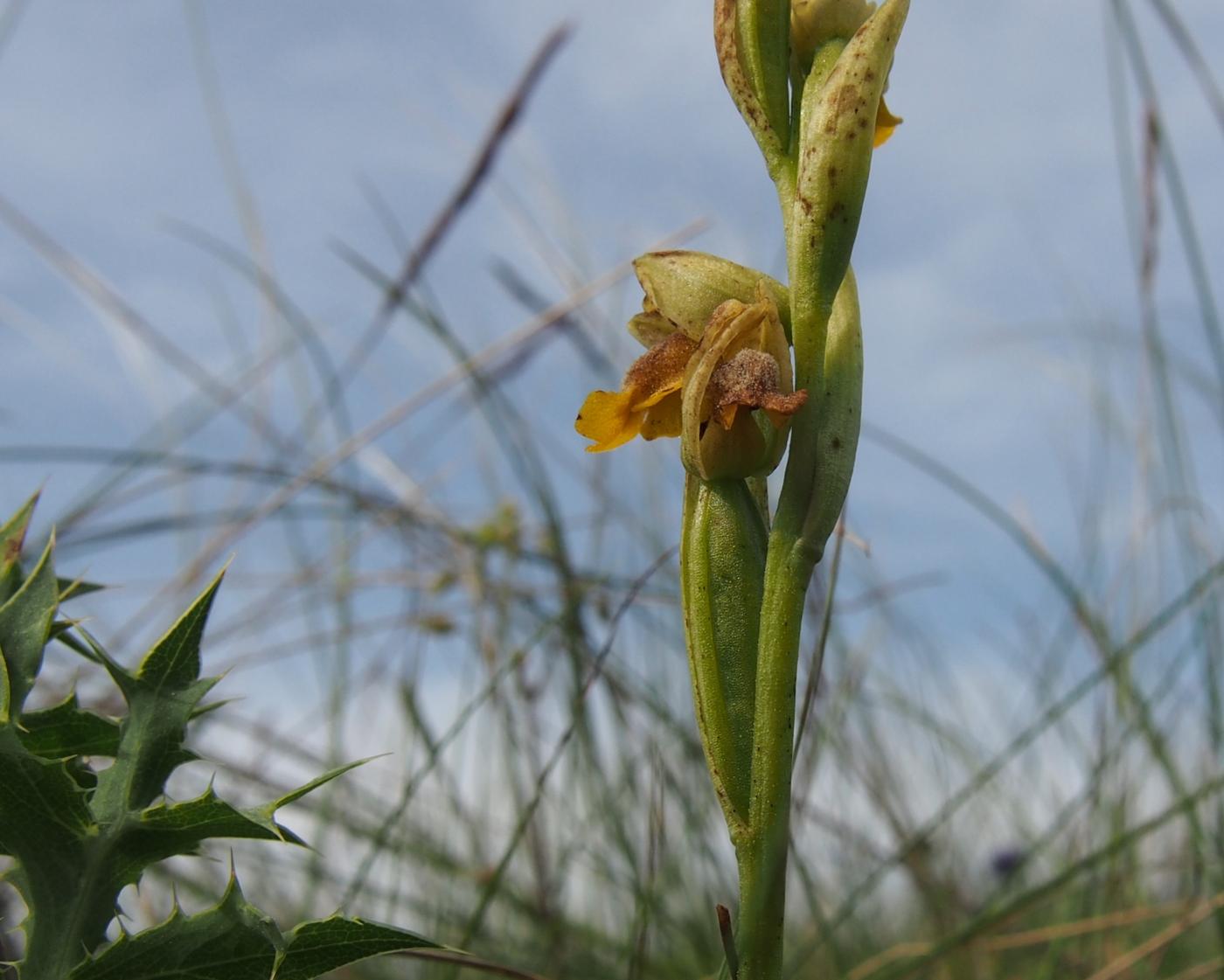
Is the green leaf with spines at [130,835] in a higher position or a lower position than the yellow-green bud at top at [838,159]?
lower

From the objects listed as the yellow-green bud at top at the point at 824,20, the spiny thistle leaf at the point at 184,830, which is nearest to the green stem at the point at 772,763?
the spiny thistle leaf at the point at 184,830

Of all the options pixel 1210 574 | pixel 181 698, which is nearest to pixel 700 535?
pixel 181 698

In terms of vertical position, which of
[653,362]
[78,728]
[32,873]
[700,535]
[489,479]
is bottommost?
[32,873]

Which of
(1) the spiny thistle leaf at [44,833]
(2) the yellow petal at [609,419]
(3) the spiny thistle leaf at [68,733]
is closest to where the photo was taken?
(1) the spiny thistle leaf at [44,833]

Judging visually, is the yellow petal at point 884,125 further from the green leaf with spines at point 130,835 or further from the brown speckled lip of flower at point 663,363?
the green leaf with spines at point 130,835

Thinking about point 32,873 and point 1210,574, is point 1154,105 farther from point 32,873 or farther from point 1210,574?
point 32,873

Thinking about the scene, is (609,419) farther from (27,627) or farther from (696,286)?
(27,627)

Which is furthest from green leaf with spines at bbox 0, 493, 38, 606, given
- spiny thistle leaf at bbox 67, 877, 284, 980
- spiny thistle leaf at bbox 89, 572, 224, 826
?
spiny thistle leaf at bbox 67, 877, 284, 980
